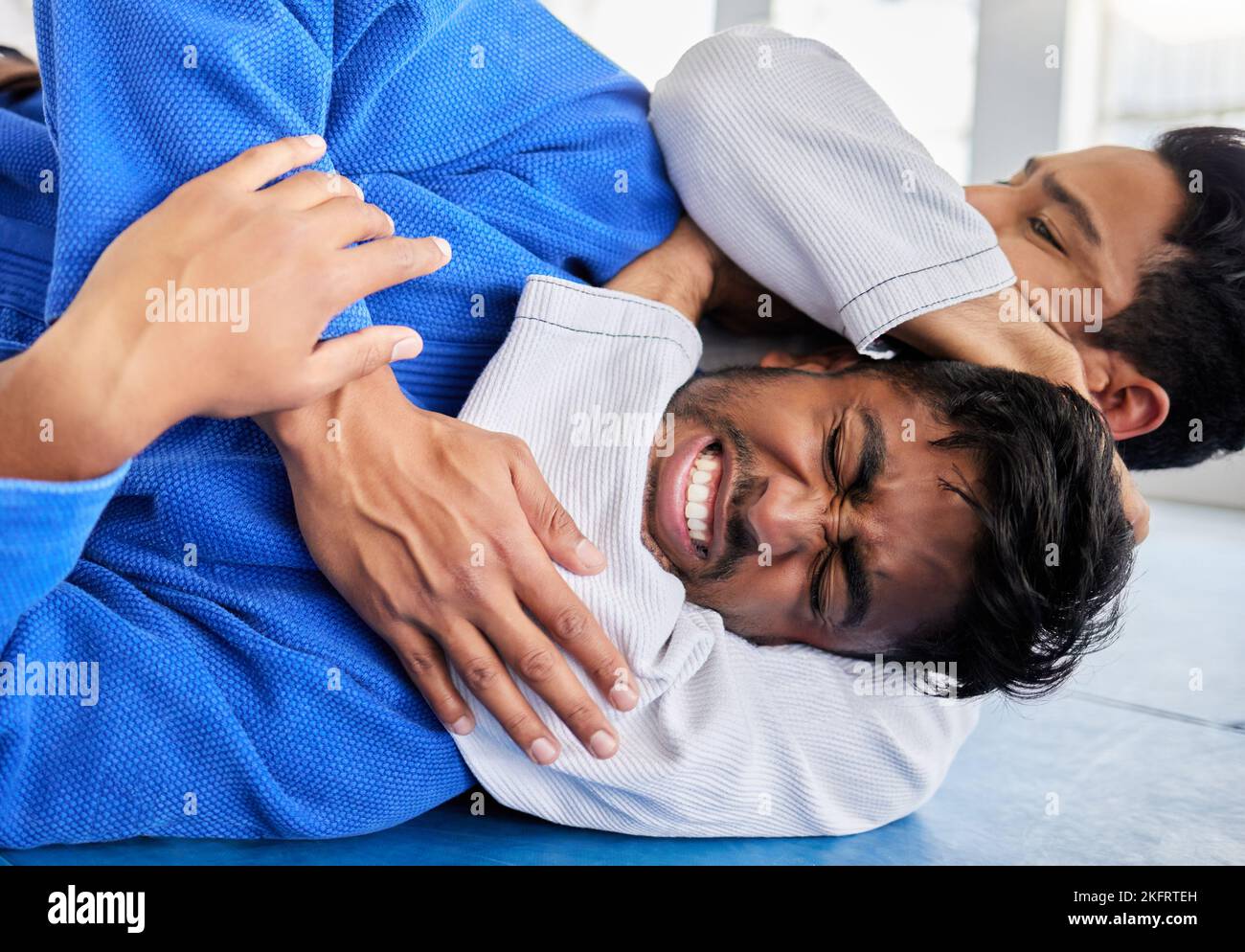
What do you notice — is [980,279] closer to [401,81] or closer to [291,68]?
[401,81]

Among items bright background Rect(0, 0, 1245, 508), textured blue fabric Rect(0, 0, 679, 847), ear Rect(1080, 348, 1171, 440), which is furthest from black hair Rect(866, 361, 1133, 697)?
bright background Rect(0, 0, 1245, 508)

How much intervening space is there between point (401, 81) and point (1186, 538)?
308cm

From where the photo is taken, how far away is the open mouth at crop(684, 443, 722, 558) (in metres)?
1.19

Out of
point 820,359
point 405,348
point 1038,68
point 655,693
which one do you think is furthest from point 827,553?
point 1038,68

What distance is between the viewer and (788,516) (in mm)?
1138

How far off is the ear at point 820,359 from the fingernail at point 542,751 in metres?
0.60

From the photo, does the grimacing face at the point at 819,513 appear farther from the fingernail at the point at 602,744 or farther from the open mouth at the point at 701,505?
the fingernail at the point at 602,744

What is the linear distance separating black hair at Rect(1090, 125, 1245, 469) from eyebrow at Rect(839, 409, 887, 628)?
0.58 meters

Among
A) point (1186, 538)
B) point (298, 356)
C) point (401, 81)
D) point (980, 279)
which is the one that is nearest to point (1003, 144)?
point (1186, 538)

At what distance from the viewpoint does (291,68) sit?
103cm

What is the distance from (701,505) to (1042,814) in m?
0.51

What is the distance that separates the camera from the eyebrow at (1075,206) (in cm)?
155

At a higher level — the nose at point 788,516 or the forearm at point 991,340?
the forearm at point 991,340

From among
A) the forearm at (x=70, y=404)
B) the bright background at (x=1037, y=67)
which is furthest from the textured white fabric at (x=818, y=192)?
the bright background at (x=1037, y=67)
